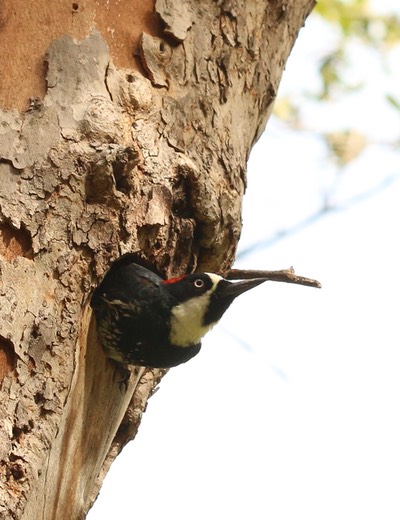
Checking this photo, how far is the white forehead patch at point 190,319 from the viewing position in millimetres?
3215

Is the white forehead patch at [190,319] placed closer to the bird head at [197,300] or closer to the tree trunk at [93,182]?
the bird head at [197,300]

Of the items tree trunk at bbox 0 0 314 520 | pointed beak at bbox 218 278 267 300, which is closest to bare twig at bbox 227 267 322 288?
pointed beak at bbox 218 278 267 300

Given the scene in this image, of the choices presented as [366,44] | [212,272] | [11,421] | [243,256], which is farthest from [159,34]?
[366,44]

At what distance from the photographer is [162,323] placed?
10.5 ft

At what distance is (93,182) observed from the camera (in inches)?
105

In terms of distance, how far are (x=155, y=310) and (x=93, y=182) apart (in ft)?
2.40

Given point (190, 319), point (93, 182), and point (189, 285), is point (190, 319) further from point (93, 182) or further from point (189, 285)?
point (93, 182)

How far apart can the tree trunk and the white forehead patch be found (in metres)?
0.18

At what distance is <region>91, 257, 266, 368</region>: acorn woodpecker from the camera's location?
305cm

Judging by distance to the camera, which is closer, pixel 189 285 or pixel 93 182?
pixel 93 182

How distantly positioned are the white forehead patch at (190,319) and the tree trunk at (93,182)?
0.18 m

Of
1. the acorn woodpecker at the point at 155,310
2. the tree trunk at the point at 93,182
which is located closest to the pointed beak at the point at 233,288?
the acorn woodpecker at the point at 155,310

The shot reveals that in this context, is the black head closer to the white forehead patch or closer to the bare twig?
the white forehead patch

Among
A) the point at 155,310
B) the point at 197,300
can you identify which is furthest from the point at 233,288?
the point at 155,310
